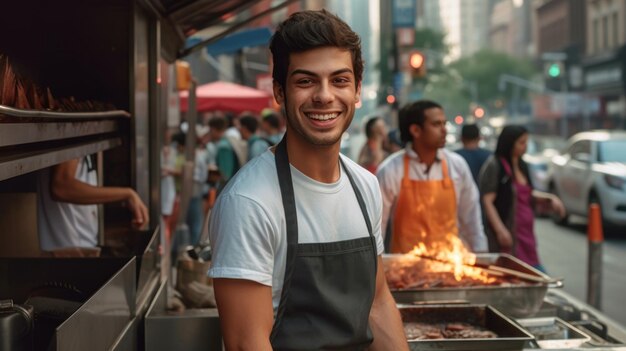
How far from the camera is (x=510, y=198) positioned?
7848mm

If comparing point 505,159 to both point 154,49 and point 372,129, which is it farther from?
point 372,129

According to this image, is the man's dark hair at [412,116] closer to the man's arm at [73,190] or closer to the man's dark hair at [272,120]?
the man's arm at [73,190]

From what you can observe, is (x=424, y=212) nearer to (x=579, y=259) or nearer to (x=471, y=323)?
(x=471, y=323)

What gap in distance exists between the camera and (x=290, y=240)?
2.87m

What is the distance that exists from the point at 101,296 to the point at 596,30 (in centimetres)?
7105

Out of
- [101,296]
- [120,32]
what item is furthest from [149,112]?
[101,296]

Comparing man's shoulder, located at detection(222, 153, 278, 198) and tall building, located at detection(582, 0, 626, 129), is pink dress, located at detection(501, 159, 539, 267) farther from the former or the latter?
tall building, located at detection(582, 0, 626, 129)

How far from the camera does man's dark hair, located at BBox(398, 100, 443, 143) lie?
269 inches

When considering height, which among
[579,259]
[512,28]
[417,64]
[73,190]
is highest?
[512,28]

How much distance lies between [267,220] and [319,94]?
0.44 meters

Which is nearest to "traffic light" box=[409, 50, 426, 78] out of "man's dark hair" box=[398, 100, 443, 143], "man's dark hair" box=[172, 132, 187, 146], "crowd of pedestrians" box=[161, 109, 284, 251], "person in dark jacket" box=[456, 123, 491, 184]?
"crowd of pedestrians" box=[161, 109, 284, 251]

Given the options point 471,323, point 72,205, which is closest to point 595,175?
point 471,323

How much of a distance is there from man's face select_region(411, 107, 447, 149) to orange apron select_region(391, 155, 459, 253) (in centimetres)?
25

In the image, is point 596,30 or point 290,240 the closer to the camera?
point 290,240
